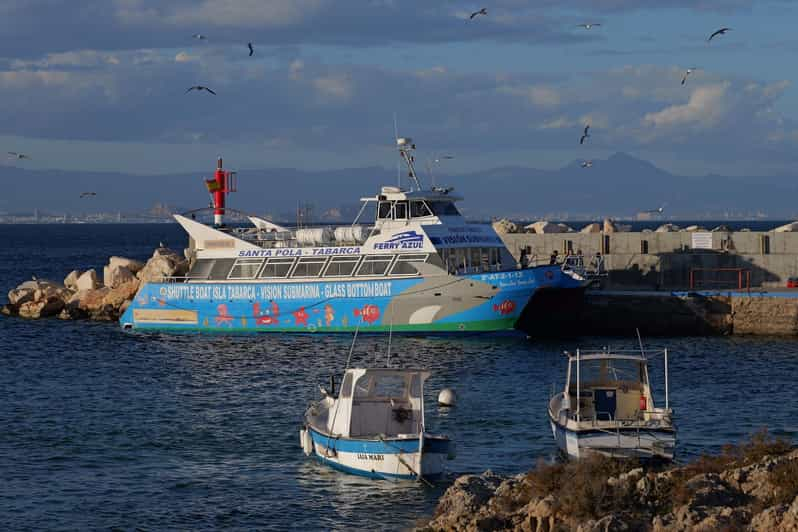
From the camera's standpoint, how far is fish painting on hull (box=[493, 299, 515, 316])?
139ft

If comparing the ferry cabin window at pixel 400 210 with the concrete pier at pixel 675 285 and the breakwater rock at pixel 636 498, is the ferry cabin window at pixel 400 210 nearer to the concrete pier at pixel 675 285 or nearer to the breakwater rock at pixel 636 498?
the concrete pier at pixel 675 285

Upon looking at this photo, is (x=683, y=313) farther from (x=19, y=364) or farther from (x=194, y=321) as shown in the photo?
(x=19, y=364)

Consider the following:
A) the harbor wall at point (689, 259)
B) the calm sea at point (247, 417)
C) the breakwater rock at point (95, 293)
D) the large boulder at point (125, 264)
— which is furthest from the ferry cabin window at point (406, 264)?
the large boulder at point (125, 264)

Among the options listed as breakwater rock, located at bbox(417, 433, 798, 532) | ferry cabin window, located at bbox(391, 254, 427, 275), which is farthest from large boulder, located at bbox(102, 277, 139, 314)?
breakwater rock, located at bbox(417, 433, 798, 532)

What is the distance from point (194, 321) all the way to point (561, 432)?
2720 cm

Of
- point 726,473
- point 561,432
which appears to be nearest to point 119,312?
point 561,432

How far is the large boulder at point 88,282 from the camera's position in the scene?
5816cm

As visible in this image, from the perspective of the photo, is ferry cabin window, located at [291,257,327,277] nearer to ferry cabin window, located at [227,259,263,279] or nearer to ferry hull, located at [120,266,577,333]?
ferry hull, located at [120,266,577,333]

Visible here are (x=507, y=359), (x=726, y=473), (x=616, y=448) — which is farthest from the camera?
(x=507, y=359)

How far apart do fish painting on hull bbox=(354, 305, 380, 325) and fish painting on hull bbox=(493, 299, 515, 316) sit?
167 inches

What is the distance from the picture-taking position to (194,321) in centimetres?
4862

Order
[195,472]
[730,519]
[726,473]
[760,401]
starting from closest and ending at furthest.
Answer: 1. [730,519]
2. [726,473]
3. [195,472]
4. [760,401]

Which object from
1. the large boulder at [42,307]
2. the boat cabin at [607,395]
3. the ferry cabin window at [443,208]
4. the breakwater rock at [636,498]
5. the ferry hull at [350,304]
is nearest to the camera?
the breakwater rock at [636,498]

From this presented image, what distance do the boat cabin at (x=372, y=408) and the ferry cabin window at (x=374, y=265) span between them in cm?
1965
